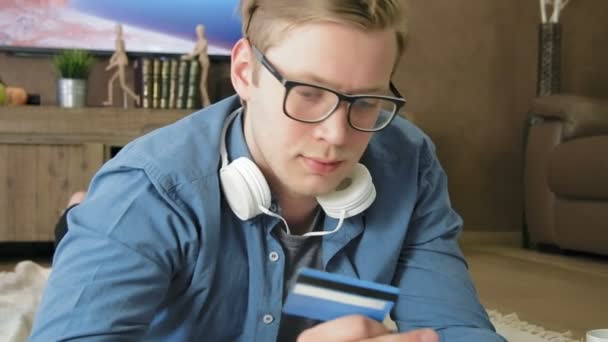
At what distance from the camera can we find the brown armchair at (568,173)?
2.54m

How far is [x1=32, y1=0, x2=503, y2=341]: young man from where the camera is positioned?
758 millimetres

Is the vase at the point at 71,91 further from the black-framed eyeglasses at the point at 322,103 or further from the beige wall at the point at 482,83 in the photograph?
the black-framed eyeglasses at the point at 322,103

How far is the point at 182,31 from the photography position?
9.52 feet

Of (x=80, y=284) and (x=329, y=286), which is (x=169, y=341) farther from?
(x=329, y=286)

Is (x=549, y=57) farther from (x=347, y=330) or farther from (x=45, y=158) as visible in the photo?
(x=347, y=330)

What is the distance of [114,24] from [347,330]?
240 cm

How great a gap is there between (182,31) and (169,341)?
2.16 m

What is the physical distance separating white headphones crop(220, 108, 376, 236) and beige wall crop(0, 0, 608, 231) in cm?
222

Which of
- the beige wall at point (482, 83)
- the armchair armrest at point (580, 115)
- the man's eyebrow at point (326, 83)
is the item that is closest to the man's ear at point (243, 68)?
the man's eyebrow at point (326, 83)

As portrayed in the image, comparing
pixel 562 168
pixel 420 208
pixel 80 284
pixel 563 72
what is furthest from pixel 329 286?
pixel 563 72

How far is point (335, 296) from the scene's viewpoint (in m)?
0.67

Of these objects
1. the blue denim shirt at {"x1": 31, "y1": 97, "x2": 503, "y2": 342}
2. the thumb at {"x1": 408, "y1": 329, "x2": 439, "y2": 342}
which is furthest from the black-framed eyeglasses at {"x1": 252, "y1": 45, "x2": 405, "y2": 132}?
the thumb at {"x1": 408, "y1": 329, "x2": 439, "y2": 342}

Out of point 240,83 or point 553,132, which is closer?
point 240,83

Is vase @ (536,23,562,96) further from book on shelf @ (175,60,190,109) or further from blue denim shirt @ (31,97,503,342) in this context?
blue denim shirt @ (31,97,503,342)
